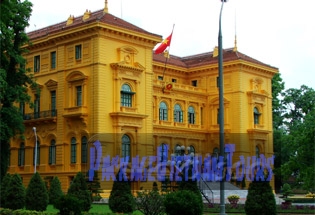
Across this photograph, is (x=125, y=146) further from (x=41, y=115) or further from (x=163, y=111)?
(x=163, y=111)

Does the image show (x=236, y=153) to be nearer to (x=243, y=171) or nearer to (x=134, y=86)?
(x=243, y=171)

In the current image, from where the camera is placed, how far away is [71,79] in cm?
5153

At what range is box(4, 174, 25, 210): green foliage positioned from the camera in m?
32.4

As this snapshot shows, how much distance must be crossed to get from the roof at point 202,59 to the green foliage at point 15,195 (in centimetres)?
3292

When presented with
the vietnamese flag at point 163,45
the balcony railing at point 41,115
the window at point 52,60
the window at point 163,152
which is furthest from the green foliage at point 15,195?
the window at point 163,152

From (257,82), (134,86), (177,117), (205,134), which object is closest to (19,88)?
(134,86)

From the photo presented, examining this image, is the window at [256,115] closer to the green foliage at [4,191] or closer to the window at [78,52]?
the window at [78,52]

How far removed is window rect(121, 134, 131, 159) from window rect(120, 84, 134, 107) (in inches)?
108

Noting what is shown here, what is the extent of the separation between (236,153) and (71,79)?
21150mm

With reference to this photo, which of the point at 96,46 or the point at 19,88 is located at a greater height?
the point at 96,46

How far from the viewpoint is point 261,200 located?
85.7 feet

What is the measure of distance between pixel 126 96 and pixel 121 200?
23.1m

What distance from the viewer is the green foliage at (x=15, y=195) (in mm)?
32438

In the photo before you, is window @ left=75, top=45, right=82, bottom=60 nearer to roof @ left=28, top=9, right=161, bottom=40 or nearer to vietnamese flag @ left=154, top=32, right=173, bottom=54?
roof @ left=28, top=9, right=161, bottom=40
